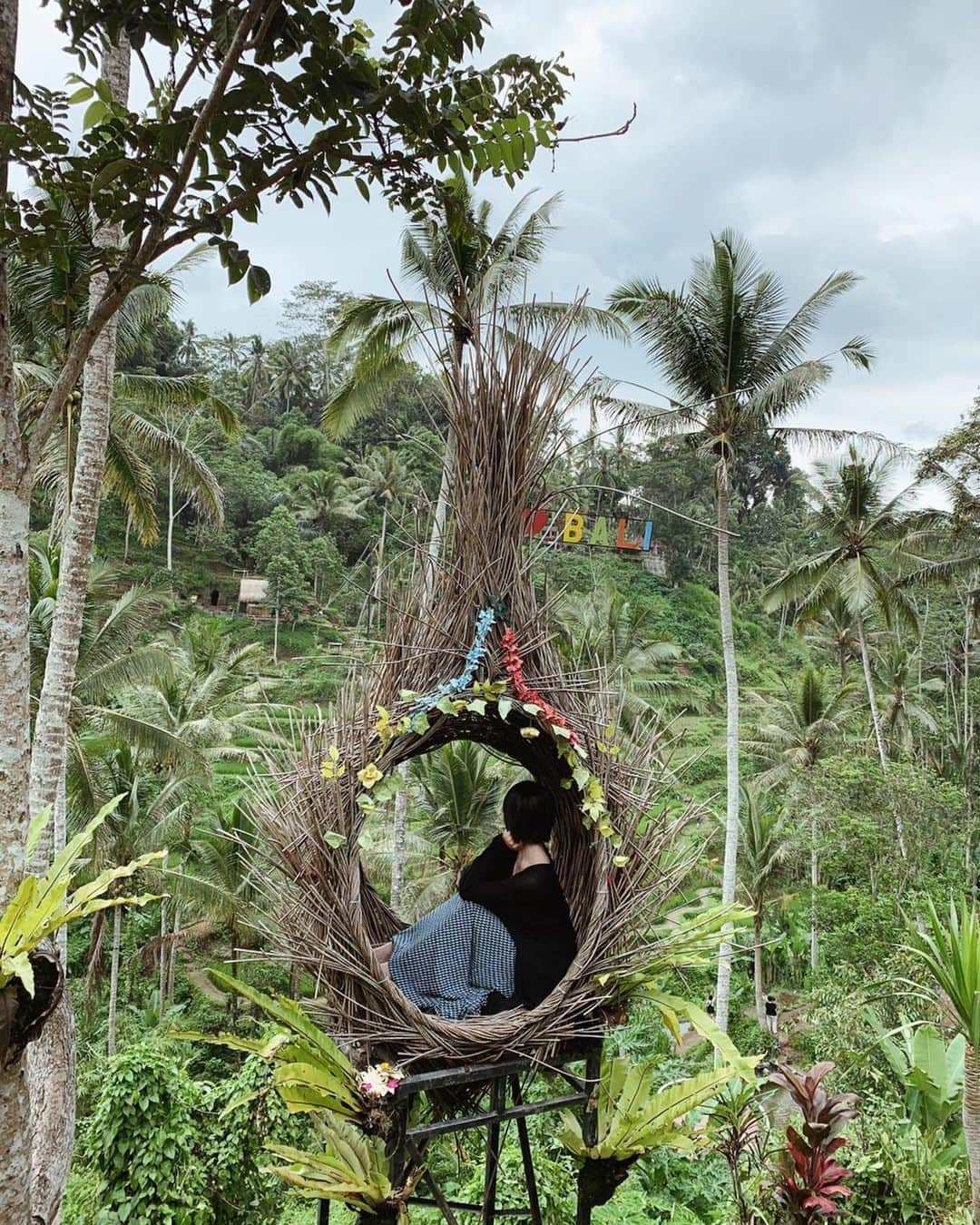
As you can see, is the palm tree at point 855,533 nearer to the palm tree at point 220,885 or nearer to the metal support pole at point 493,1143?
the palm tree at point 220,885

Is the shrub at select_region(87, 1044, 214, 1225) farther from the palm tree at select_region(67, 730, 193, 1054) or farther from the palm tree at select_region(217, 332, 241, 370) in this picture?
the palm tree at select_region(217, 332, 241, 370)

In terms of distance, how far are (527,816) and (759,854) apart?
45.2 feet

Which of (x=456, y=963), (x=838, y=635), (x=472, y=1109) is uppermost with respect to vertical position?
(x=838, y=635)

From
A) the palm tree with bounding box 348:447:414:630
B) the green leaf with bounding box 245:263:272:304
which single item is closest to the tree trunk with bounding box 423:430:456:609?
the green leaf with bounding box 245:263:272:304

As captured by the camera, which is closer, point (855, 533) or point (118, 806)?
point (118, 806)

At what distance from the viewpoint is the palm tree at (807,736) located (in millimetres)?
16141

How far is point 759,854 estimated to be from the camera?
49.5 feet

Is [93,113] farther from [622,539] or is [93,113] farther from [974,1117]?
[622,539]

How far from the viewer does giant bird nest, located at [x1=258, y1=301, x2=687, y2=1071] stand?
2.20m

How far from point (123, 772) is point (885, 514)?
13.0m

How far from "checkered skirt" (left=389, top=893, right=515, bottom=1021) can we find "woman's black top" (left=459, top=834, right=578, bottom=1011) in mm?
30

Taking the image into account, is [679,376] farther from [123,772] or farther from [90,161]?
[90,161]

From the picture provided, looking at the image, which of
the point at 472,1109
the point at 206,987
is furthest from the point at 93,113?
the point at 206,987

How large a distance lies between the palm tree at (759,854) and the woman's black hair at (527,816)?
12865 mm
